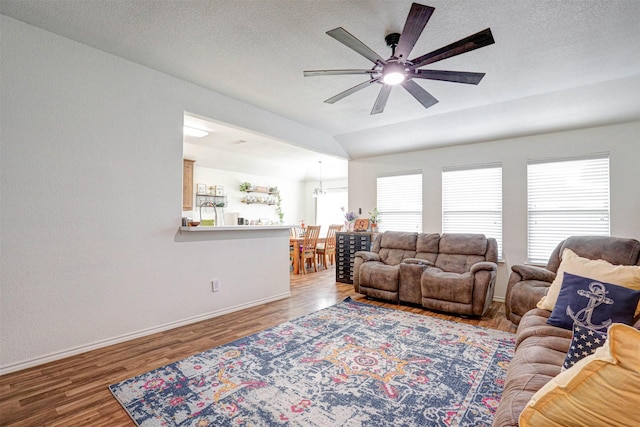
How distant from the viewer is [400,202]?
18.5ft

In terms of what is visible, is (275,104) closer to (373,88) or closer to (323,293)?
(373,88)

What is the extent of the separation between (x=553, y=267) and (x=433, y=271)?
126 centimetres

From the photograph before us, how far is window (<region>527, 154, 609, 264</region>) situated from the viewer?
3.91 m

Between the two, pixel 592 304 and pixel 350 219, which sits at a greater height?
pixel 350 219

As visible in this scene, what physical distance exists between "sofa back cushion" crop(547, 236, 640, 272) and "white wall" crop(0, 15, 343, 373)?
3.88 meters

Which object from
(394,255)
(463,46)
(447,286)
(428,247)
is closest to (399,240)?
(394,255)

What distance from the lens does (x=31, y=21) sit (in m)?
Answer: 2.37

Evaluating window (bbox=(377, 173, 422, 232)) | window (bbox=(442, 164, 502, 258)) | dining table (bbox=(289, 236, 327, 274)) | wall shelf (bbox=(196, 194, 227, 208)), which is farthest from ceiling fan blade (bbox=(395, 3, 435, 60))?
wall shelf (bbox=(196, 194, 227, 208))

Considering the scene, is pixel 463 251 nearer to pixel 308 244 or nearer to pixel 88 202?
pixel 308 244

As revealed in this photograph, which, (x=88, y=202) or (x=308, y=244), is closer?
(x=88, y=202)

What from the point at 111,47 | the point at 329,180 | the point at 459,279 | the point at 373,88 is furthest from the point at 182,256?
the point at 329,180

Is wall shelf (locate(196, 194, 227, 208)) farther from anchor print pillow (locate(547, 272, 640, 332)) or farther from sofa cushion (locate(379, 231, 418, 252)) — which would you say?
anchor print pillow (locate(547, 272, 640, 332))

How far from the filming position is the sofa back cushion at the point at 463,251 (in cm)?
411

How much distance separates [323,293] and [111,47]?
13.0ft
